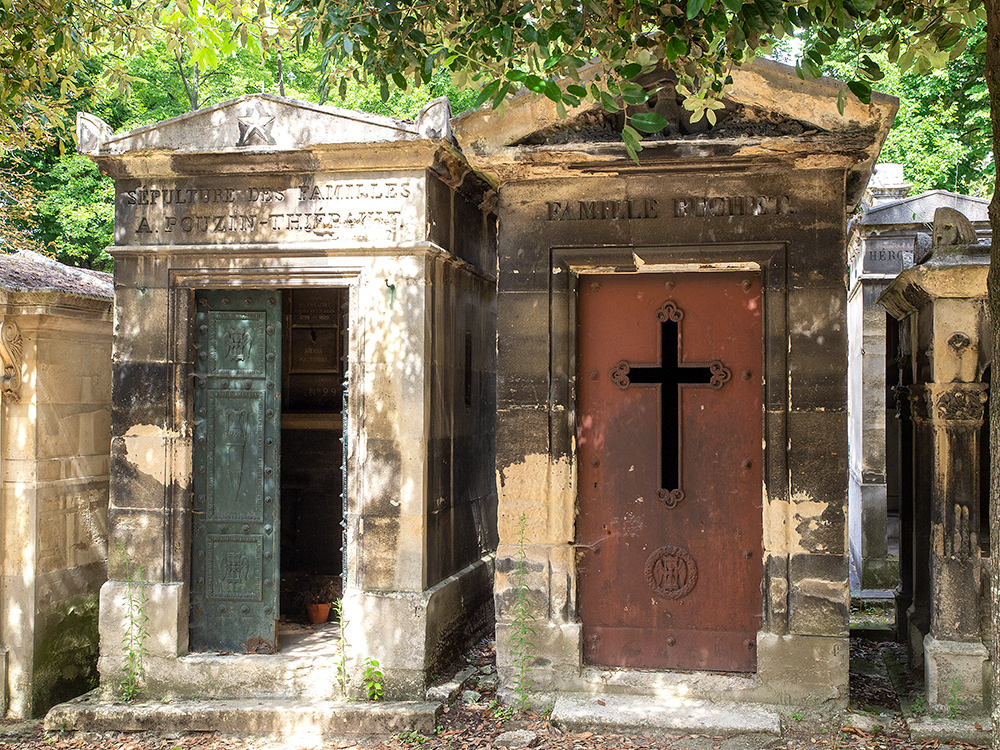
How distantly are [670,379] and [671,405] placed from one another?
17 cm

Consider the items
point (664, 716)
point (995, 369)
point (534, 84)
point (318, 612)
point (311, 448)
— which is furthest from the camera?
point (311, 448)

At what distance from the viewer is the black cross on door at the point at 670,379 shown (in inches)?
A: 213

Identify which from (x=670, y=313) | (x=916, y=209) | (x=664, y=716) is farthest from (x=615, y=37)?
(x=916, y=209)

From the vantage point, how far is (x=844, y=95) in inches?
152

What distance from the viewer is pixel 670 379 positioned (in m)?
5.45

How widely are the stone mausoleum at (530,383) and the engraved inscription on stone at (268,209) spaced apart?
2cm

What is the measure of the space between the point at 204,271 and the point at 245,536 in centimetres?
186

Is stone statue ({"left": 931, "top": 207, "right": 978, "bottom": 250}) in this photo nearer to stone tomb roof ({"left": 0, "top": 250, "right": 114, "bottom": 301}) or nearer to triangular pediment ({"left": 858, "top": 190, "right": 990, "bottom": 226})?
triangular pediment ({"left": 858, "top": 190, "right": 990, "bottom": 226})

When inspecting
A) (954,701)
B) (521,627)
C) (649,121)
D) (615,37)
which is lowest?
(954,701)

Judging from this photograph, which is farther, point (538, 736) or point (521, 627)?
point (521, 627)

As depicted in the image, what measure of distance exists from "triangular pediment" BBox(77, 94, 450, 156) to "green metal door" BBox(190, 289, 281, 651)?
1090 millimetres

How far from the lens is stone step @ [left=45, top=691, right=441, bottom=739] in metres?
5.28

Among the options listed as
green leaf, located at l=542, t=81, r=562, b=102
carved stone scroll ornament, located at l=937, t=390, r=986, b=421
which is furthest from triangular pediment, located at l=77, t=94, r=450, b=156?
carved stone scroll ornament, located at l=937, t=390, r=986, b=421

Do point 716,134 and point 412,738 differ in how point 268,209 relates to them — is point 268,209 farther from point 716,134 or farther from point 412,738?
point 412,738
